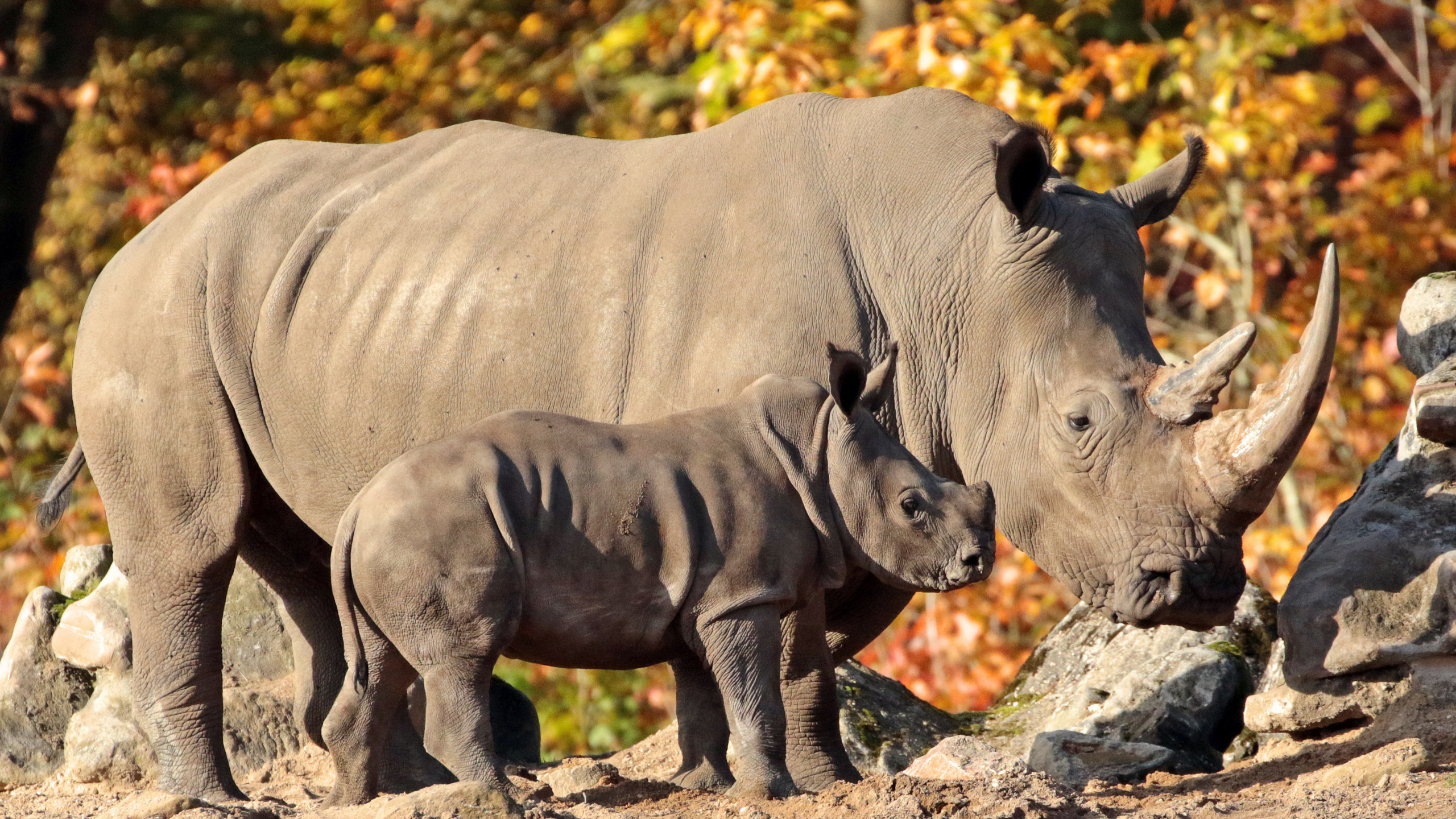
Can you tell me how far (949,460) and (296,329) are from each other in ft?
7.20

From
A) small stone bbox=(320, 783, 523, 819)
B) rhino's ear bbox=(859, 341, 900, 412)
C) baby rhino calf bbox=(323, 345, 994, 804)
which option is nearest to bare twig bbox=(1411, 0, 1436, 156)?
rhino's ear bbox=(859, 341, 900, 412)

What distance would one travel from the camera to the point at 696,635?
477 cm

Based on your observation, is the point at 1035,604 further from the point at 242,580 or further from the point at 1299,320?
the point at 242,580

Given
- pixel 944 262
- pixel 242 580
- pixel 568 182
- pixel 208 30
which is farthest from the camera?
pixel 208 30

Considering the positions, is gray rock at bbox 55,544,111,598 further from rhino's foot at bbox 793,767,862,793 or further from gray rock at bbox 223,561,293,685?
rhino's foot at bbox 793,767,862,793

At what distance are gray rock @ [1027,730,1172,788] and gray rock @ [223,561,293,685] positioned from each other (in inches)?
135

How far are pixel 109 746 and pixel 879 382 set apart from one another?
12.7ft

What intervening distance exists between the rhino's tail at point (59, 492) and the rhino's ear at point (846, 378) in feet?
10.5

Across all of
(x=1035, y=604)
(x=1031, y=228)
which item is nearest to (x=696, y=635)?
(x=1031, y=228)

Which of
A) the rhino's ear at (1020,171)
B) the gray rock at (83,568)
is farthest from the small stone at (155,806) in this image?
the gray rock at (83,568)

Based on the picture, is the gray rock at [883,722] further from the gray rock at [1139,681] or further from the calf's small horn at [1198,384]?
the calf's small horn at [1198,384]

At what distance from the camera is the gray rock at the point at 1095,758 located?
589 centimetres

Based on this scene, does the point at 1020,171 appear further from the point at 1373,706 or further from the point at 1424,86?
the point at 1424,86

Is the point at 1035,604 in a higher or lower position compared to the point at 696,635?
lower
